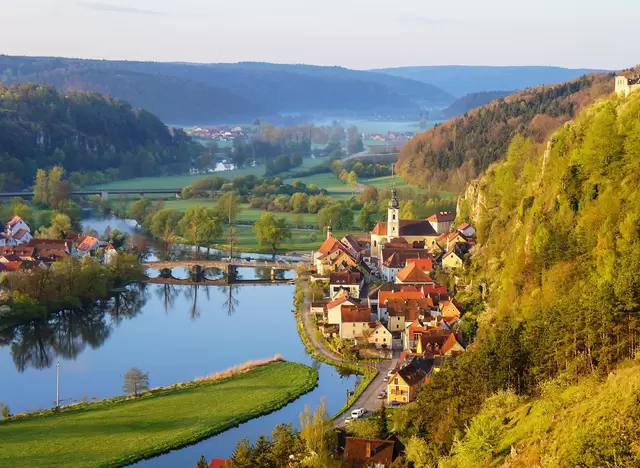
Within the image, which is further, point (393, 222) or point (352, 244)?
point (393, 222)

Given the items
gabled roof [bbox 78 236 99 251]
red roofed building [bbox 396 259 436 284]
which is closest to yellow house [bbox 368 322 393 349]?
red roofed building [bbox 396 259 436 284]

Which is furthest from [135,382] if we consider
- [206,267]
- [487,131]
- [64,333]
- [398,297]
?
[487,131]

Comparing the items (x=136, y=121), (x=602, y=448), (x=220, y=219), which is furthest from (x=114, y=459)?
(x=136, y=121)

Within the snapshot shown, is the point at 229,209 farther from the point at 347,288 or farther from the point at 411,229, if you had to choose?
the point at 347,288

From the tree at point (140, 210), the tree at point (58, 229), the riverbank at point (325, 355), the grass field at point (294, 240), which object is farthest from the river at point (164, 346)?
the tree at point (140, 210)

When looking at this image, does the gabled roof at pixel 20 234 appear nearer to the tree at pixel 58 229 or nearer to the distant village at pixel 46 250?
the distant village at pixel 46 250
